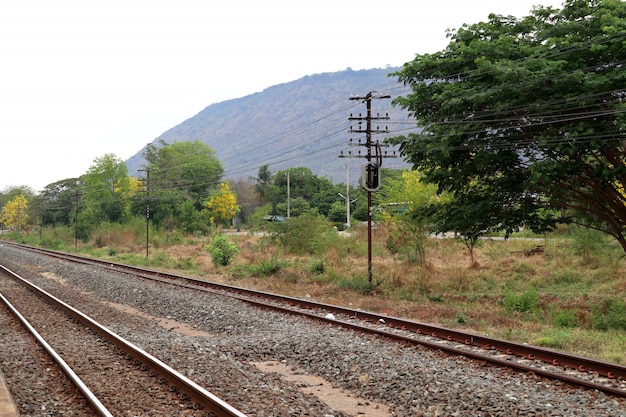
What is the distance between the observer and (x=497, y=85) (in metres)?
16.9

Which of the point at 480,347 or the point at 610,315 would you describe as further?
the point at 610,315

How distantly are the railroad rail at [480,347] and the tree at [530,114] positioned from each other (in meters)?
5.91

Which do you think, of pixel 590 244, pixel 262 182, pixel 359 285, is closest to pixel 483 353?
pixel 359 285

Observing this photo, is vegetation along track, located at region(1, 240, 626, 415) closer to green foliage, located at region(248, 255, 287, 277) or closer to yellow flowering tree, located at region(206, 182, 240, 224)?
green foliage, located at region(248, 255, 287, 277)

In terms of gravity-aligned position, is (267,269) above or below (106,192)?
below

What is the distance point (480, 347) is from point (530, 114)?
8238mm

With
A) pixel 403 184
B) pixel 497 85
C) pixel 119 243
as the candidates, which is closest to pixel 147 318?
pixel 497 85

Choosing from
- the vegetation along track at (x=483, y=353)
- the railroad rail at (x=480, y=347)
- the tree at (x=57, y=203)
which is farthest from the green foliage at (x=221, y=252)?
the tree at (x=57, y=203)

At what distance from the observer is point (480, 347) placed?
10.9m

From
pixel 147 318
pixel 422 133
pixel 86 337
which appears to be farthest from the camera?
pixel 422 133

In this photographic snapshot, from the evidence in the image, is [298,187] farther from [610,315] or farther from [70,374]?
[70,374]

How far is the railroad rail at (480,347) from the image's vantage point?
8414 mm

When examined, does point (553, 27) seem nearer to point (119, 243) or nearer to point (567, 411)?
point (567, 411)

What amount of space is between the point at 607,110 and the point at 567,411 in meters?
10.1
